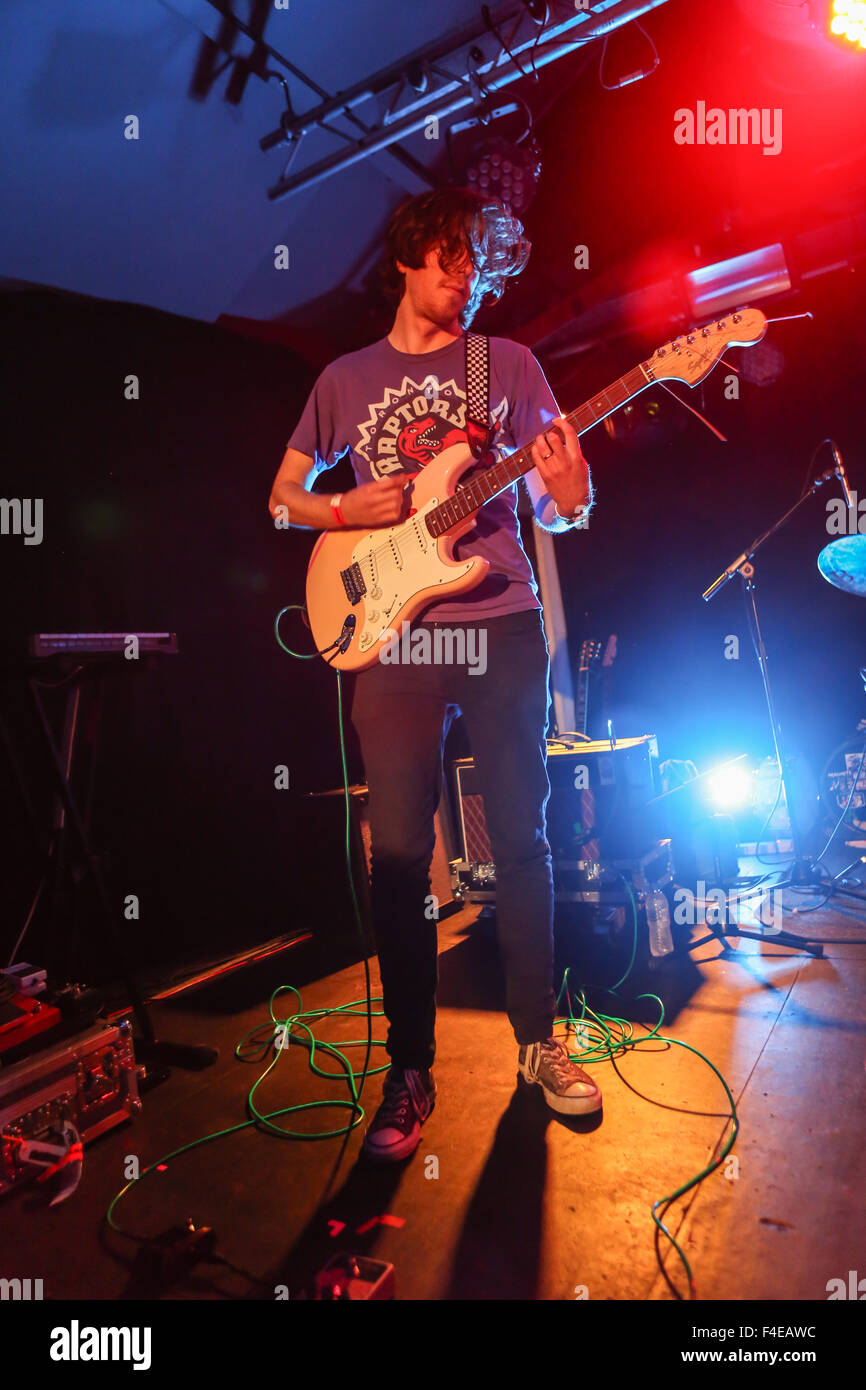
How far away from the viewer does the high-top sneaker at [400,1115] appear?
1.66 metres

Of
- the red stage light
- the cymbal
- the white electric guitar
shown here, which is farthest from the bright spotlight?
the red stage light

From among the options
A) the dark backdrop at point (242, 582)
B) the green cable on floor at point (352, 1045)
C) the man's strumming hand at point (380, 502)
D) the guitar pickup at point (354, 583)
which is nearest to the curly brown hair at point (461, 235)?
the man's strumming hand at point (380, 502)

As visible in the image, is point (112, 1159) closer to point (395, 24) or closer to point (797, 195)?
point (395, 24)

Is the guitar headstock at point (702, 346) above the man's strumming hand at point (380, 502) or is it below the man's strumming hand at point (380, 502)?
above

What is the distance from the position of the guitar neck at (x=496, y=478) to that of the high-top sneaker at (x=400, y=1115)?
4.41ft

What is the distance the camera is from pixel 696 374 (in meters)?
1.97

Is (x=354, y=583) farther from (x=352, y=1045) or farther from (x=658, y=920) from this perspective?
(x=658, y=920)

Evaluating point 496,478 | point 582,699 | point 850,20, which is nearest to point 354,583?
point 496,478

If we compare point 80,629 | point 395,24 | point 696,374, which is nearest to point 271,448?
point 80,629

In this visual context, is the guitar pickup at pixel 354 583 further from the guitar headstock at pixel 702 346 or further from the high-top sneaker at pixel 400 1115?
the high-top sneaker at pixel 400 1115

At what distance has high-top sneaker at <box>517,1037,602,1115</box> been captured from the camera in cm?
173

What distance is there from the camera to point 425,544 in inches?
72.2

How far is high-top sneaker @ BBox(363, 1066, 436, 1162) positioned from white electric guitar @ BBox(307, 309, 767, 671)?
1.02 m

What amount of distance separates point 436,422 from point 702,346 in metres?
0.73
